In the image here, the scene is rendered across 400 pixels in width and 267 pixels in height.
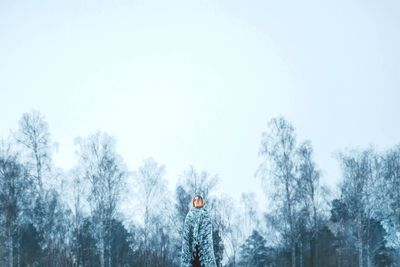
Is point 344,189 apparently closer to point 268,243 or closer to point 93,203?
point 93,203

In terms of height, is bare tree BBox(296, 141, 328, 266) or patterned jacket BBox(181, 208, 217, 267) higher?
bare tree BBox(296, 141, 328, 266)

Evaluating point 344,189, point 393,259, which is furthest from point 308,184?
point 393,259

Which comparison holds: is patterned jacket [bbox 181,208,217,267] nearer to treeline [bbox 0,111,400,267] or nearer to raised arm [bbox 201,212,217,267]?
raised arm [bbox 201,212,217,267]

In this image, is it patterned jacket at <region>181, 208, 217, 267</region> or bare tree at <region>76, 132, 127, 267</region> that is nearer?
patterned jacket at <region>181, 208, 217, 267</region>

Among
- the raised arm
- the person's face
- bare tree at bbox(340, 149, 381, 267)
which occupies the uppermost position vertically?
bare tree at bbox(340, 149, 381, 267)

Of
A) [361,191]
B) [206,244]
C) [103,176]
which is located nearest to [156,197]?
[103,176]

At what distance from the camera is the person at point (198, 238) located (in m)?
11.8

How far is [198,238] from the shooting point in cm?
1184

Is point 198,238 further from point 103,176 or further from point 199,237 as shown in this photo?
point 103,176

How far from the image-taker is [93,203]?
3186cm

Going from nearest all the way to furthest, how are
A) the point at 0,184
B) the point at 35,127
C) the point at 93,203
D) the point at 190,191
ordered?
the point at 0,184, the point at 35,127, the point at 93,203, the point at 190,191

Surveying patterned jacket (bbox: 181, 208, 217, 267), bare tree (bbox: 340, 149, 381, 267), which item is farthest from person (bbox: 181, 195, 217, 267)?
bare tree (bbox: 340, 149, 381, 267)

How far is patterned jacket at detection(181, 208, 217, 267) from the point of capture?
11.8m

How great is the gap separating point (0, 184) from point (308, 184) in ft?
62.3
